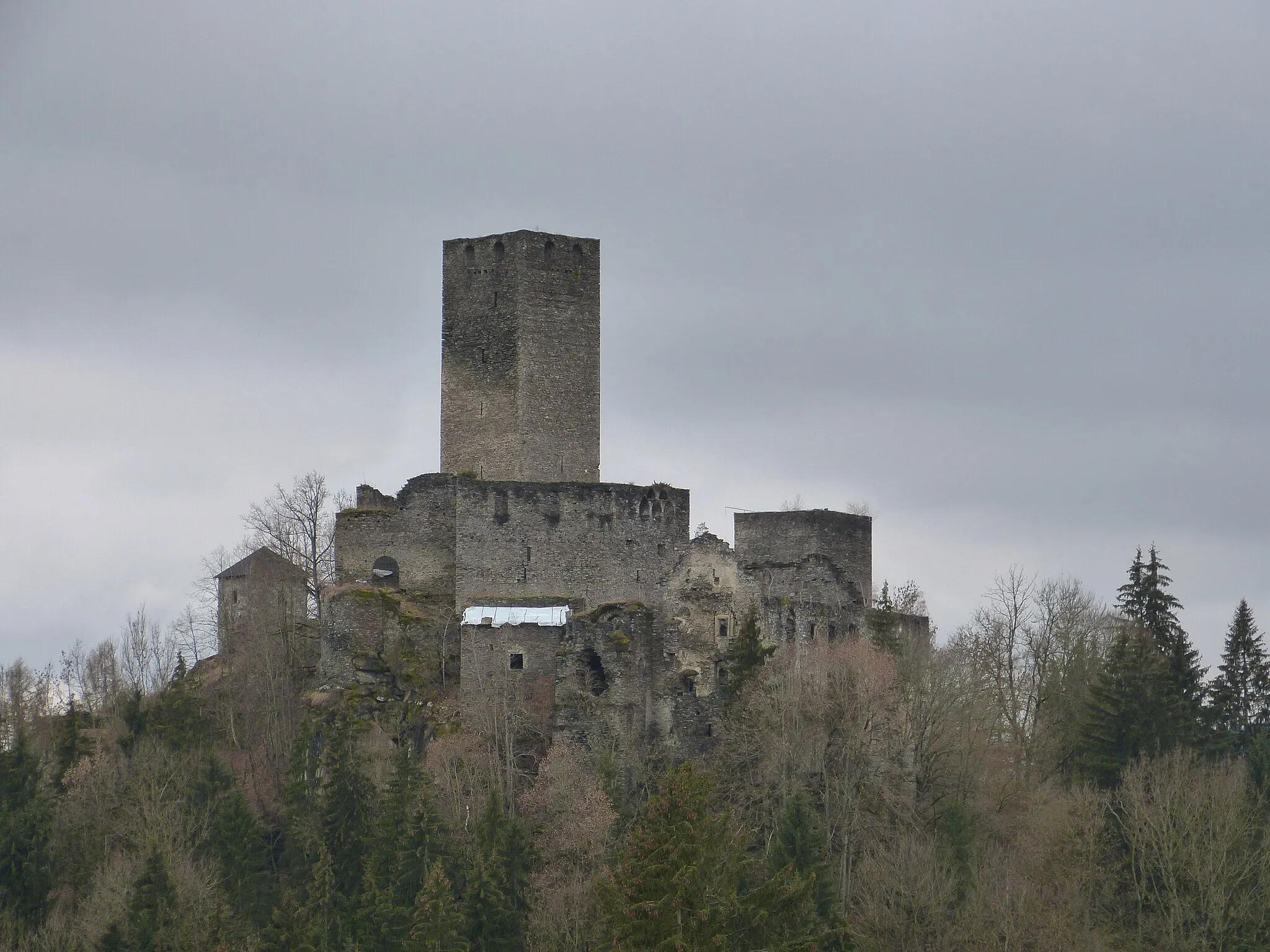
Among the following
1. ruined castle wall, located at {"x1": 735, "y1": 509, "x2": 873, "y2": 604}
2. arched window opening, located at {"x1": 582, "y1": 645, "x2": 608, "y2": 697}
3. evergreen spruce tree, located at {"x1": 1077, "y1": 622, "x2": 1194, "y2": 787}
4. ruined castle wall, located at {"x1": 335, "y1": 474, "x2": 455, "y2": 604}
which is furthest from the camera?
ruined castle wall, located at {"x1": 735, "y1": 509, "x2": 873, "y2": 604}

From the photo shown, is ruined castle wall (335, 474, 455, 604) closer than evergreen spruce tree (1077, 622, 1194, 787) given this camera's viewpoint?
No

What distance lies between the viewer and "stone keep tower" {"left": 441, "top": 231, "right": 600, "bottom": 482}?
7031 cm

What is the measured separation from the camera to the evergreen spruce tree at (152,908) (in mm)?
57781

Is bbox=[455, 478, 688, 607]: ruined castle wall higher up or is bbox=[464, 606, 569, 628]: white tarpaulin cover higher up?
bbox=[455, 478, 688, 607]: ruined castle wall

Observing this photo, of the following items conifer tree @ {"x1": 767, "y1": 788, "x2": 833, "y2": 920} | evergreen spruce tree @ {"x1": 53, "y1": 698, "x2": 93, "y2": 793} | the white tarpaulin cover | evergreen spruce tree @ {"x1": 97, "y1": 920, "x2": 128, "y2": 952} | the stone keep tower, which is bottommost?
evergreen spruce tree @ {"x1": 97, "y1": 920, "x2": 128, "y2": 952}

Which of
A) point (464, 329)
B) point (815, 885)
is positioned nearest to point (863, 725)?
point (815, 885)

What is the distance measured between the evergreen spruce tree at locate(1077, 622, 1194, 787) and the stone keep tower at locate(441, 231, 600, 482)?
47.4 ft

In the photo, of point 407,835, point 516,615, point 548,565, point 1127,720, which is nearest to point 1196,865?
point 1127,720

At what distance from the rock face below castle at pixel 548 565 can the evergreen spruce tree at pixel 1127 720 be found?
5153 mm

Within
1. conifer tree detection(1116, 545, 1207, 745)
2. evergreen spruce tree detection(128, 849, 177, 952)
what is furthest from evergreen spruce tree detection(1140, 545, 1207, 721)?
evergreen spruce tree detection(128, 849, 177, 952)

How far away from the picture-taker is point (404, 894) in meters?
57.0

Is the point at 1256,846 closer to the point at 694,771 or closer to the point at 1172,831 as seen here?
the point at 1172,831

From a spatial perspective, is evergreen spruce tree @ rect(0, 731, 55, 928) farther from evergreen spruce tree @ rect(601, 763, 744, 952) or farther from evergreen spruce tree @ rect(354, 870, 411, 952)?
evergreen spruce tree @ rect(601, 763, 744, 952)

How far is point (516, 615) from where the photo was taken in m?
64.2
